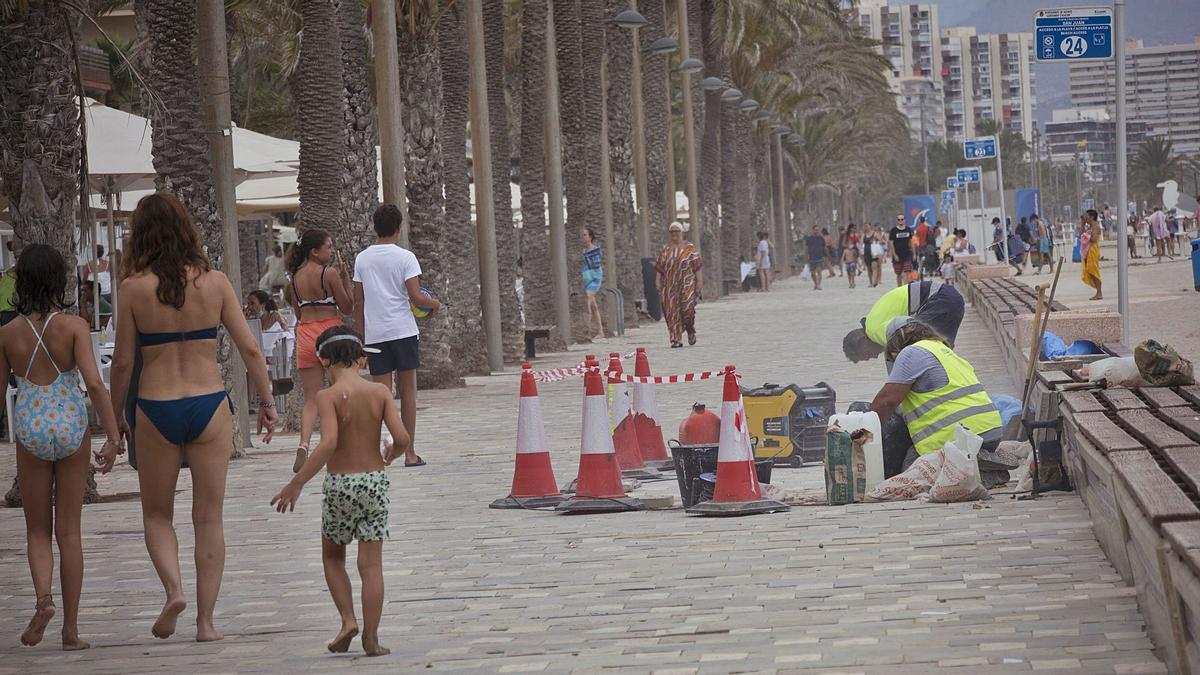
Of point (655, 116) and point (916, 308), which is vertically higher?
point (655, 116)

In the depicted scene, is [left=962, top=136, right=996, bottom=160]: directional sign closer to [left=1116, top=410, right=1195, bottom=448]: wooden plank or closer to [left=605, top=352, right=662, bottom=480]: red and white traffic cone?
[left=605, top=352, right=662, bottom=480]: red and white traffic cone

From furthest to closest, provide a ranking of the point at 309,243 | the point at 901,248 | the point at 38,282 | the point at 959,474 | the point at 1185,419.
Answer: the point at 901,248, the point at 309,243, the point at 959,474, the point at 1185,419, the point at 38,282

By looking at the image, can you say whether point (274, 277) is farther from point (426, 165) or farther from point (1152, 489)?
point (1152, 489)

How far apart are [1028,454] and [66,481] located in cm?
572

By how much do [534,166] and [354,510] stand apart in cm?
2221

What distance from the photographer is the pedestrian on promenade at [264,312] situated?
19.3m

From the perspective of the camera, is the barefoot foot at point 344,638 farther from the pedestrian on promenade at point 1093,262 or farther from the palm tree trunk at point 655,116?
the palm tree trunk at point 655,116

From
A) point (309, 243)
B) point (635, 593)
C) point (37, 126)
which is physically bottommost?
point (635, 593)

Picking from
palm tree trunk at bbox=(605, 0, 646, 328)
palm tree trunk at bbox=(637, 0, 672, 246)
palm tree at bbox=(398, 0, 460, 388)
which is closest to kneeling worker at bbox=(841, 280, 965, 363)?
palm tree at bbox=(398, 0, 460, 388)

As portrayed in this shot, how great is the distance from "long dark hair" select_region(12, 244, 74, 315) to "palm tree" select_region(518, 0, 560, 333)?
67.7 feet

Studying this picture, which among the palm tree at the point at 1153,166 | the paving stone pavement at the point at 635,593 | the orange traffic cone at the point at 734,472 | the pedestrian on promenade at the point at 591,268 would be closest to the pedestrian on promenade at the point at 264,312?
the paving stone pavement at the point at 635,593

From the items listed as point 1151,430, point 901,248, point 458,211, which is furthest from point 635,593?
point 901,248

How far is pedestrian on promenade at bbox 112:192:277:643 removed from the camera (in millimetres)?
7293

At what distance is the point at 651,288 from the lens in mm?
39281
